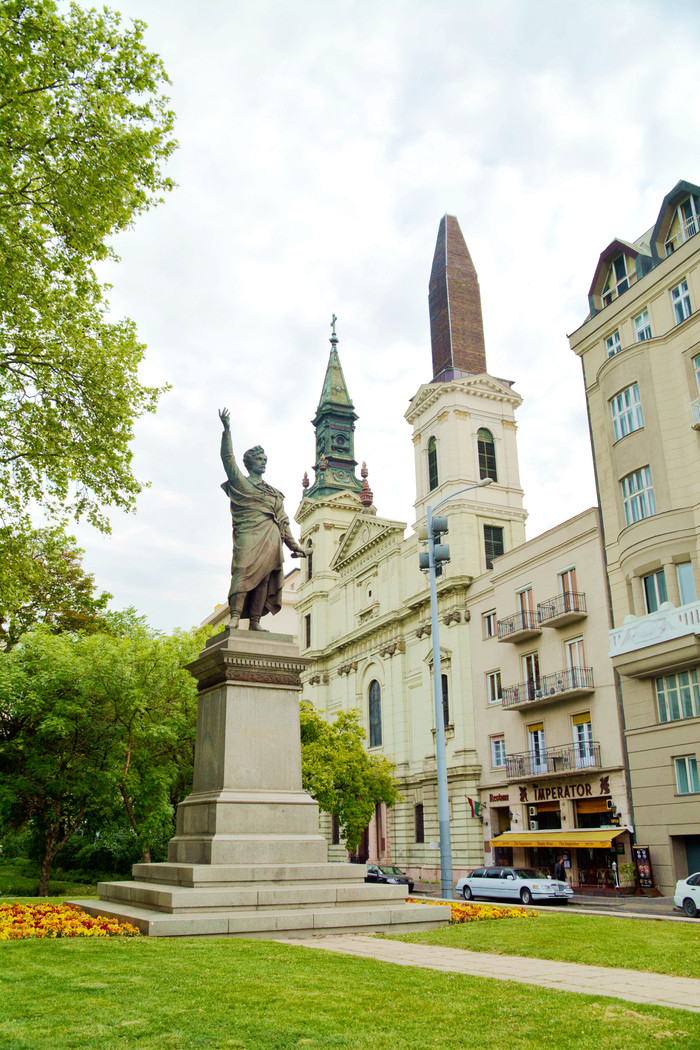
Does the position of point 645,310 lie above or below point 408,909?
above

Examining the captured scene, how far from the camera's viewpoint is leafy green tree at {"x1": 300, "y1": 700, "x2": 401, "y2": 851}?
138 ft

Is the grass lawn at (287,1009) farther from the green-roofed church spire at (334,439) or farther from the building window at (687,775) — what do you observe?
the green-roofed church spire at (334,439)

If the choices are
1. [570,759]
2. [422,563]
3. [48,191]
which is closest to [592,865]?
[570,759]

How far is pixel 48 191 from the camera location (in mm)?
16625

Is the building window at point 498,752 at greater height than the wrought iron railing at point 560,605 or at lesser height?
lesser

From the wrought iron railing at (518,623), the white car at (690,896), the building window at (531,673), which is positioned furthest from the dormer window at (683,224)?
the white car at (690,896)

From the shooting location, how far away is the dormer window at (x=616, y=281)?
3638cm

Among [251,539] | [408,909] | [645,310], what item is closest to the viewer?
[408,909]

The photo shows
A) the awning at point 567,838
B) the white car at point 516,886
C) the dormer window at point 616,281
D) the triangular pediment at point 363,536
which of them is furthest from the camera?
the triangular pediment at point 363,536

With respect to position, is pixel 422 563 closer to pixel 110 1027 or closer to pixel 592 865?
pixel 592 865

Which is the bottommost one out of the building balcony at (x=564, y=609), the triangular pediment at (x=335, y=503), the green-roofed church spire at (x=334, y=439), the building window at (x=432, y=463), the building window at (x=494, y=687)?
the building window at (x=494, y=687)

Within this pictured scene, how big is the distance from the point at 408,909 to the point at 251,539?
691 cm

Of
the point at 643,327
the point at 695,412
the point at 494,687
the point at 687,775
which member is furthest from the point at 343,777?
the point at 643,327

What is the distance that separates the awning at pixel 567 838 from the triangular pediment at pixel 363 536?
22988mm
